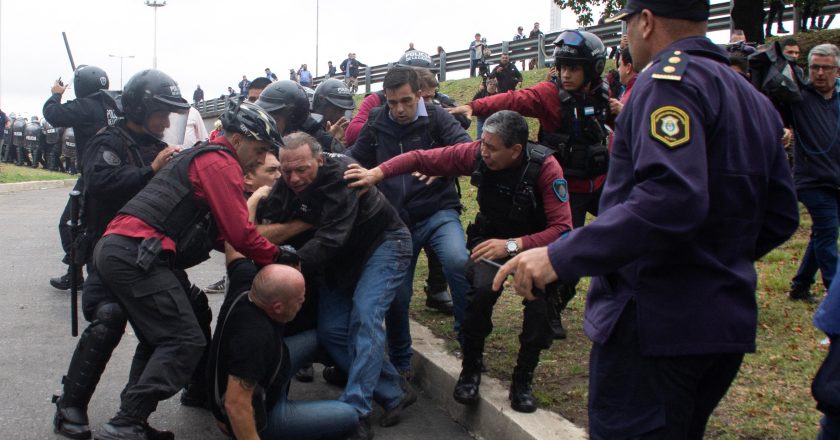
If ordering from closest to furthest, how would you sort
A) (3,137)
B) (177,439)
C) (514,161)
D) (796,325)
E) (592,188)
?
(177,439) → (514,161) → (592,188) → (796,325) → (3,137)

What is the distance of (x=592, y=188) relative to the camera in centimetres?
536

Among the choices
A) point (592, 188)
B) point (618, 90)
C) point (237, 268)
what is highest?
point (618, 90)

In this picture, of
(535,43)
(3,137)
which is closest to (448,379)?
(535,43)

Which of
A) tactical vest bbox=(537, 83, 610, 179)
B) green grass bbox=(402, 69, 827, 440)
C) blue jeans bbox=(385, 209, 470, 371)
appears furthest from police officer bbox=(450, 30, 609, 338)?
blue jeans bbox=(385, 209, 470, 371)

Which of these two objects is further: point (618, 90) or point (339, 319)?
point (618, 90)

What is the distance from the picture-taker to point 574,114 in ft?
17.4

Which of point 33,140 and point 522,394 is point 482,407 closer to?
point 522,394

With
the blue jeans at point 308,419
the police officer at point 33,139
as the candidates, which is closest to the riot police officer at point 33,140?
the police officer at point 33,139

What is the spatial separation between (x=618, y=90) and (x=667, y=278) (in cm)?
756

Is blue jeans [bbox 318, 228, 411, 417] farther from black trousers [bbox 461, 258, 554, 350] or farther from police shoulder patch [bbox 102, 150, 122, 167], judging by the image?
police shoulder patch [bbox 102, 150, 122, 167]

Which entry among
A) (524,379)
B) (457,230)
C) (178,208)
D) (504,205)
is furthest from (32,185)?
(524,379)

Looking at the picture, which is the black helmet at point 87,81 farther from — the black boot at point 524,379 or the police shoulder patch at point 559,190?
the black boot at point 524,379

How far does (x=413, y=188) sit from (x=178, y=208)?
1.92 meters

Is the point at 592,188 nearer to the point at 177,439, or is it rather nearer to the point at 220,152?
the point at 220,152
